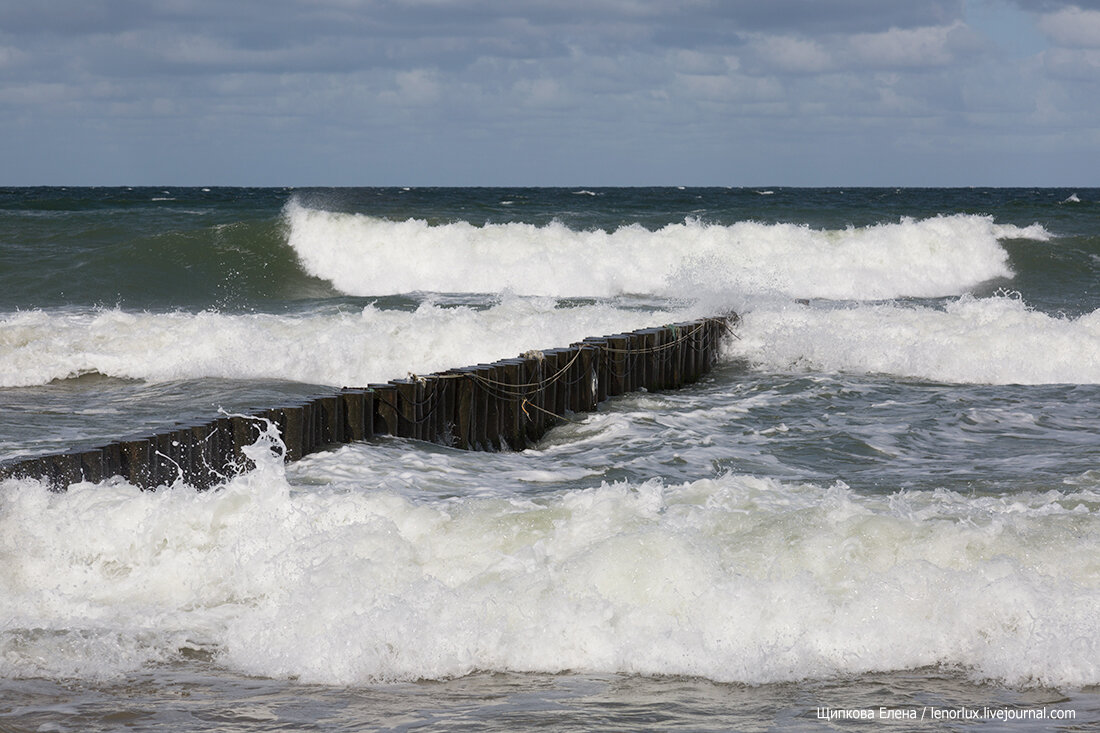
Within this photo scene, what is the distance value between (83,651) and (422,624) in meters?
1.46

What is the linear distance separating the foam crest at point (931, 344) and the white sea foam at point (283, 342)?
4.57 feet

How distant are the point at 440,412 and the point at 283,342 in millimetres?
5385

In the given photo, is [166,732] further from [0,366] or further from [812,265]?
[812,265]

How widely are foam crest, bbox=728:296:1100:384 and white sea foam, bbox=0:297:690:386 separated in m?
1.39

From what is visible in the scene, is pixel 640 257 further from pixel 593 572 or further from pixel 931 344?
pixel 593 572

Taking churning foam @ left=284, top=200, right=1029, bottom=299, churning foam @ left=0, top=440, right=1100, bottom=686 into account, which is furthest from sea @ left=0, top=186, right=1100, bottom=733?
churning foam @ left=284, top=200, right=1029, bottom=299

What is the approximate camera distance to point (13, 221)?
1180 inches

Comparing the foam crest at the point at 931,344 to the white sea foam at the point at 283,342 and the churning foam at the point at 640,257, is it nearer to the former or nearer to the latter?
the white sea foam at the point at 283,342

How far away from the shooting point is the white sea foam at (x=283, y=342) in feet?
44.1

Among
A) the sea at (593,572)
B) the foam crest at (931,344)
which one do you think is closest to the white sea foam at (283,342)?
the sea at (593,572)

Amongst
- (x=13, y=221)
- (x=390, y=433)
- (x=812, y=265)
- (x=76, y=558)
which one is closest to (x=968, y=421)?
(x=390, y=433)

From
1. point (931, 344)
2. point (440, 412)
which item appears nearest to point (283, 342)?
point (440, 412)

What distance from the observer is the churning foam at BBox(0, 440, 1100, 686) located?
16.5ft

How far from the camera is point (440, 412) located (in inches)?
364
